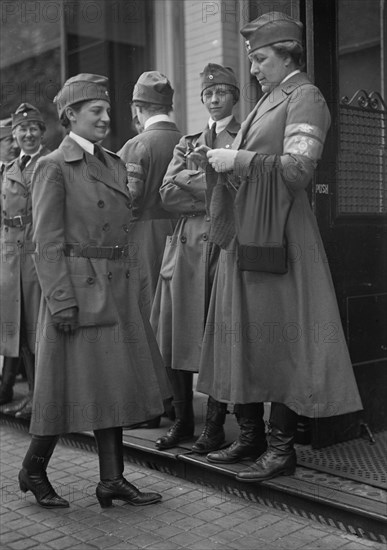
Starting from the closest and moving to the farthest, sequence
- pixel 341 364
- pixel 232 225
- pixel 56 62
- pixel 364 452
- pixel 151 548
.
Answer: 1. pixel 151 548
2. pixel 341 364
3. pixel 232 225
4. pixel 364 452
5. pixel 56 62

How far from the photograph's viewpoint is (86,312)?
4.18 m

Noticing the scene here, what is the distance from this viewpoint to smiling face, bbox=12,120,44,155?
611 cm

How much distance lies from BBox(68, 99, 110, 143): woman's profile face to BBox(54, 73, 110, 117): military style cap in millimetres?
34

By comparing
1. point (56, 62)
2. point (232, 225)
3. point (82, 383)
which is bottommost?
point (82, 383)

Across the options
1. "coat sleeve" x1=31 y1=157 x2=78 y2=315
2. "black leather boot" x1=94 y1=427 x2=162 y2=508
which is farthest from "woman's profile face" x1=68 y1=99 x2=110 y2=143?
"black leather boot" x1=94 y1=427 x2=162 y2=508

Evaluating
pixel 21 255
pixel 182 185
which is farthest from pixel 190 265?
pixel 21 255

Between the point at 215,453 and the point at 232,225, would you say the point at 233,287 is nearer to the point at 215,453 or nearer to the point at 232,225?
the point at 232,225

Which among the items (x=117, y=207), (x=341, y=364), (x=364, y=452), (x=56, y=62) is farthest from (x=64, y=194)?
(x=56, y=62)

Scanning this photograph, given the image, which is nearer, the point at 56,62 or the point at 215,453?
the point at 215,453

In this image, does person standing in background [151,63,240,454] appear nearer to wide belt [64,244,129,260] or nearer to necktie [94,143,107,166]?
necktie [94,143,107,166]

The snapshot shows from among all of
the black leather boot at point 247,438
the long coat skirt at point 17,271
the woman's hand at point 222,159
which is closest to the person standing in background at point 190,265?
the black leather boot at point 247,438

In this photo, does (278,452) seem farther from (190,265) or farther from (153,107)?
(153,107)

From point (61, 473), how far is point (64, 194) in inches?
70.0

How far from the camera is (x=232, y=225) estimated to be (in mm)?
4328
